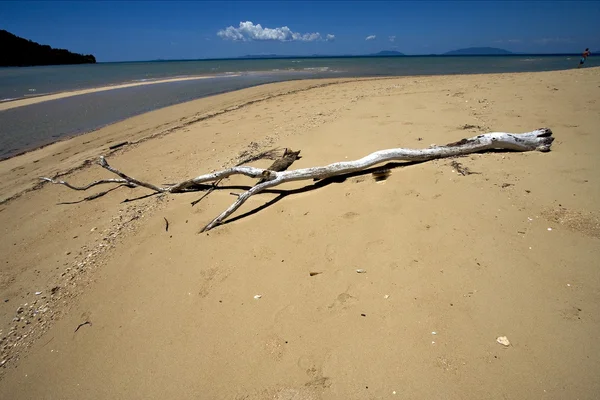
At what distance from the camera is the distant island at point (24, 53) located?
204ft

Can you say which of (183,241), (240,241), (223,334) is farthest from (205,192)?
(223,334)

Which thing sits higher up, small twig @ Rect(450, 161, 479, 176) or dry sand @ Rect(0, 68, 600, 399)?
small twig @ Rect(450, 161, 479, 176)

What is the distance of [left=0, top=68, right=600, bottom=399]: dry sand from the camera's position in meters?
1.88

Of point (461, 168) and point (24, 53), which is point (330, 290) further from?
point (24, 53)

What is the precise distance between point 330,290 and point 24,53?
304 feet

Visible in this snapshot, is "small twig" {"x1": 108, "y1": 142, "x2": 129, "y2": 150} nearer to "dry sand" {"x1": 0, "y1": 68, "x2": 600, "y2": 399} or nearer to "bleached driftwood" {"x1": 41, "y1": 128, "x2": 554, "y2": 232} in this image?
"dry sand" {"x1": 0, "y1": 68, "x2": 600, "y2": 399}

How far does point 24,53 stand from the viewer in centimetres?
6512

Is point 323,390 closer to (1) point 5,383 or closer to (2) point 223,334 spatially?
(2) point 223,334

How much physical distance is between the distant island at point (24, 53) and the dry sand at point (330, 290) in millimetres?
→ 85663

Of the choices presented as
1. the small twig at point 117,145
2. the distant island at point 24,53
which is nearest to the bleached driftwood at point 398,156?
the small twig at point 117,145

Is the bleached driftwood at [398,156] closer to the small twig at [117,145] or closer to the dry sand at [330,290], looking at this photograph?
the dry sand at [330,290]

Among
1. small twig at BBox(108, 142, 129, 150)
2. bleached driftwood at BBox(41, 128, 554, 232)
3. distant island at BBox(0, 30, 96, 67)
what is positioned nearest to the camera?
bleached driftwood at BBox(41, 128, 554, 232)

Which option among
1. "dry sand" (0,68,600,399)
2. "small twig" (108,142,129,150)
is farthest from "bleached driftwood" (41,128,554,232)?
"small twig" (108,142,129,150)

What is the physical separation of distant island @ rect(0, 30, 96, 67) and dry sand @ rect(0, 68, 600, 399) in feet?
281
